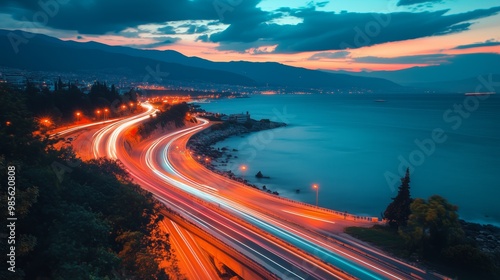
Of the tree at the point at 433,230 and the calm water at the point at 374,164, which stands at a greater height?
the tree at the point at 433,230

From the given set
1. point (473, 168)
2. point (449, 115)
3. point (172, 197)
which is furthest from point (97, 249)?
point (449, 115)

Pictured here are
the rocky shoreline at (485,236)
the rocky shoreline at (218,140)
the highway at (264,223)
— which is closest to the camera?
the highway at (264,223)

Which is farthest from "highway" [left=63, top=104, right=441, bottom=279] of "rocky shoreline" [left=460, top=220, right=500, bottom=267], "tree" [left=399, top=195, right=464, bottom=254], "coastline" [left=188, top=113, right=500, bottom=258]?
"rocky shoreline" [left=460, top=220, right=500, bottom=267]

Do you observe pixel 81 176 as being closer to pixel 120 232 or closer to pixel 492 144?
pixel 120 232

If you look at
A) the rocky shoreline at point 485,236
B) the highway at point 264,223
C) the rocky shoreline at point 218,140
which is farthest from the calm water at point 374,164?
the highway at point 264,223

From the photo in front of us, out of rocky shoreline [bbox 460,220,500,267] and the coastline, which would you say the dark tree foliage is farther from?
rocky shoreline [bbox 460,220,500,267]

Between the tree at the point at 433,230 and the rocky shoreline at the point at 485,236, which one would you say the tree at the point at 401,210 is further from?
the rocky shoreline at the point at 485,236
